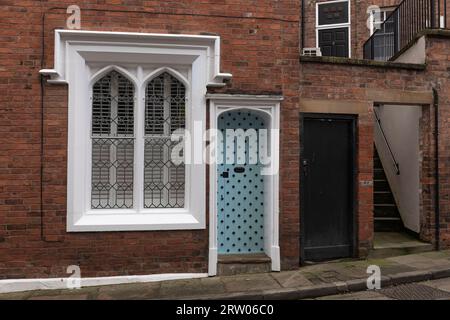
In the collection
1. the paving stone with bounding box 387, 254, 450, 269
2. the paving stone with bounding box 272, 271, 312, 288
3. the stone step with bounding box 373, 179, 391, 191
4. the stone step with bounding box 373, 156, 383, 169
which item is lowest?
the paving stone with bounding box 272, 271, 312, 288

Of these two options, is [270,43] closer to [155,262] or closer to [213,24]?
[213,24]

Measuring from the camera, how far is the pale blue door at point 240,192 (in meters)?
6.12

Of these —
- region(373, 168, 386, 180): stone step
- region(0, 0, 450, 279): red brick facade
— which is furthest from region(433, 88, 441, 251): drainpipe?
region(0, 0, 450, 279): red brick facade

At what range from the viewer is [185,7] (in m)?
5.82

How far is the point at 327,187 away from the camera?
6.58 meters

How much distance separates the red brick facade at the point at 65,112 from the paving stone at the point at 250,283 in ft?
1.62

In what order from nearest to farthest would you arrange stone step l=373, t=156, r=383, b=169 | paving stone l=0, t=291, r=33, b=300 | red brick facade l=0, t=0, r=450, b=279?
paving stone l=0, t=291, r=33, b=300 < red brick facade l=0, t=0, r=450, b=279 < stone step l=373, t=156, r=383, b=169

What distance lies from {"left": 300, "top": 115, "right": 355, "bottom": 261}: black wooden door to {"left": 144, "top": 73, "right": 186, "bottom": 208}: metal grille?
210 cm

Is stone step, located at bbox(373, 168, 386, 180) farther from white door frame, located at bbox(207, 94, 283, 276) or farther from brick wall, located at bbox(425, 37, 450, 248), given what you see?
white door frame, located at bbox(207, 94, 283, 276)

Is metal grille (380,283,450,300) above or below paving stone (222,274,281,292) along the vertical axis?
below

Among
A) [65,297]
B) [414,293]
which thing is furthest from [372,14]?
[65,297]

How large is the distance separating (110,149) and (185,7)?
98.3 inches

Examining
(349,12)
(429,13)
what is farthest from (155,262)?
(349,12)

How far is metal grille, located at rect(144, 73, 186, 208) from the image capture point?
589 cm
